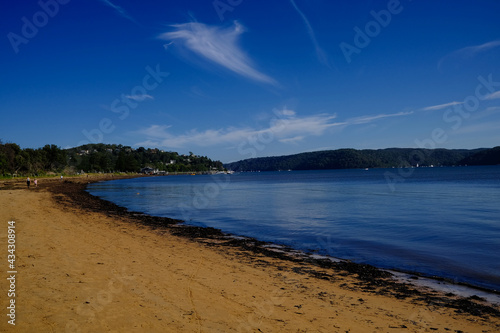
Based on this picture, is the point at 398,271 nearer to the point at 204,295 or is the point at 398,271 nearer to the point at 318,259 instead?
the point at 318,259

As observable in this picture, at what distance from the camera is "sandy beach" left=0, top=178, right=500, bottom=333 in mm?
5915

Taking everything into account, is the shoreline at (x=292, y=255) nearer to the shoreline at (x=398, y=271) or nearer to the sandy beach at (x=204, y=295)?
the shoreline at (x=398, y=271)

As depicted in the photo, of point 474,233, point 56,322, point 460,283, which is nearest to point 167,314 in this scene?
point 56,322

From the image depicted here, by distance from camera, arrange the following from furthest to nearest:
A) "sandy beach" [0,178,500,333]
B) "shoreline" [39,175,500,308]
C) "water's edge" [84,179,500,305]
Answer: "shoreline" [39,175,500,308]
"water's edge" [84,179,500,305]
"sandy beach" [0,178,500,333]

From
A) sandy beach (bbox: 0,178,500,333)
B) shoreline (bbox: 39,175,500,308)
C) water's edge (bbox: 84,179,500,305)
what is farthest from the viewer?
shoreline (bbox: 39,175,500,308)

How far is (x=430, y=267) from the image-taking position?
1172 centimetres

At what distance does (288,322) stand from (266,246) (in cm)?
872

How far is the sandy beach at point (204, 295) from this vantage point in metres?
5.92

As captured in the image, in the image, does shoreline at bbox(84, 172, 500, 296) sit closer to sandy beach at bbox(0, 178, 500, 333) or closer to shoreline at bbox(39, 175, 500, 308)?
shoreline at bbox(39, 175, 500, 308)

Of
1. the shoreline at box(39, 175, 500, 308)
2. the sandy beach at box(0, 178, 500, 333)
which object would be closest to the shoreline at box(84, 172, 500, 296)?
the shoreline at box(39, 175, 500, 308)

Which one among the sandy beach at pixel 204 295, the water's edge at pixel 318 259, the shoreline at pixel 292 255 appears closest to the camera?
the sandy beach at pixel 204 295

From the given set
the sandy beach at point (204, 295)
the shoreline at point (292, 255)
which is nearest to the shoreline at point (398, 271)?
the shoreline at point (292, 255)

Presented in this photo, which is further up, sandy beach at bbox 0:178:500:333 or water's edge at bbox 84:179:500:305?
sandy beach at bbox 0:178:500:333

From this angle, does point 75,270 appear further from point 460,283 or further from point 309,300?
point 460,283
